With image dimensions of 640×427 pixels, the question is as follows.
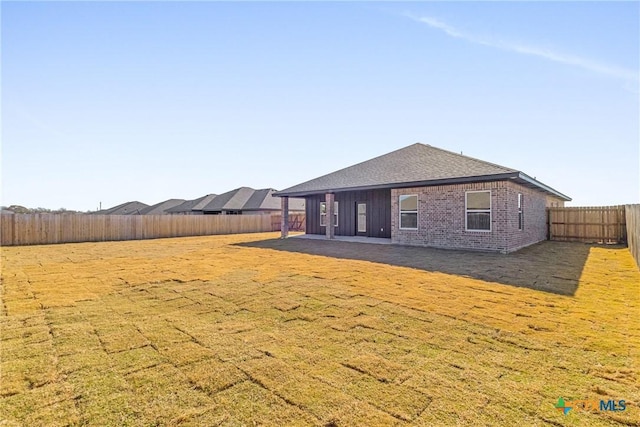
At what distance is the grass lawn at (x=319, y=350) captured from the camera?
7.89ft

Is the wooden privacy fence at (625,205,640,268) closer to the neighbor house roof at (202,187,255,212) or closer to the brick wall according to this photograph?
the brick wall

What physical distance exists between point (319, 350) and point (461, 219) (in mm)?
10452

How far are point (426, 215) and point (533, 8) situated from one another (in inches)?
297

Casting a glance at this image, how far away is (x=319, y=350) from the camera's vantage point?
3.51m

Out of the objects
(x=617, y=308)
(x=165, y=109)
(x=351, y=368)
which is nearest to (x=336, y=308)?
(x=351, y=368)

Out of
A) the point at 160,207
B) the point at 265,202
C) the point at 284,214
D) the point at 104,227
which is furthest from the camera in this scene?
the point at 160,207

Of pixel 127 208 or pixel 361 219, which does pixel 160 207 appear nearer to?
pixel 127 208

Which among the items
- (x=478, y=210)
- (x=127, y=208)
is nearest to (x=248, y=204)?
(x=478, y=210)

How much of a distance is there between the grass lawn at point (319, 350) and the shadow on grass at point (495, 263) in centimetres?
17

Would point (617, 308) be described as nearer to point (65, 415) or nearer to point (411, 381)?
point (411, 381)

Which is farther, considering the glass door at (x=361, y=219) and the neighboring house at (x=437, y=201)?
the glass door at (x=361, y=219)

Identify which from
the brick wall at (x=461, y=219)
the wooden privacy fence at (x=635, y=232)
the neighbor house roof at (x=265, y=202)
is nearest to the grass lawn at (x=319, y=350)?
the wooden privacy fence at (x=635, y=232)

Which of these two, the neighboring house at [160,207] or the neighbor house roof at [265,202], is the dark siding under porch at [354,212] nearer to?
the neighbor house roof at [265,202]

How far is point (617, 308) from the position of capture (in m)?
5.07
